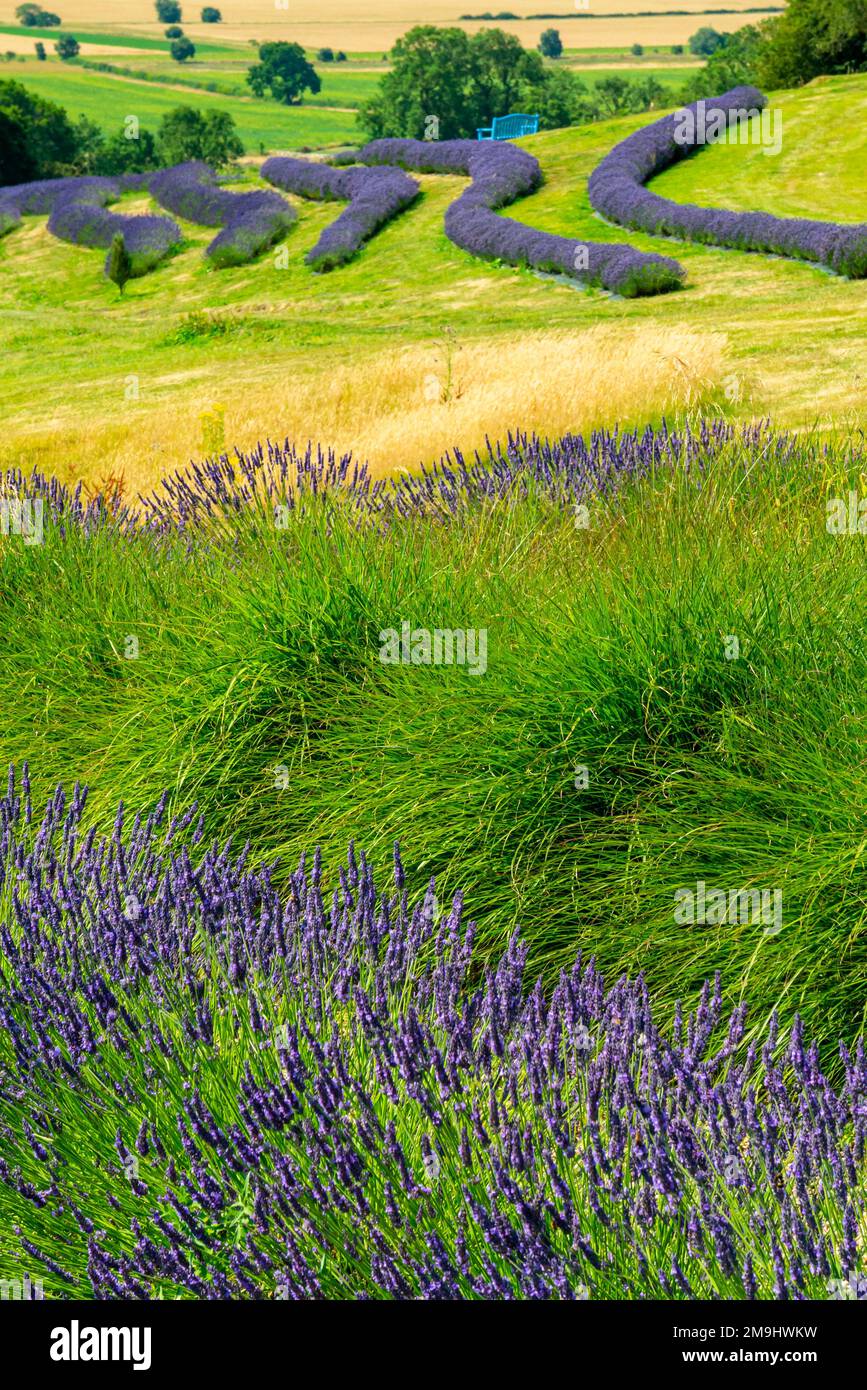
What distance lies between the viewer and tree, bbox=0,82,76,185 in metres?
52.8

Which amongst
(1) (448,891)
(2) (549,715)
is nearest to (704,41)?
(2) (549,715)

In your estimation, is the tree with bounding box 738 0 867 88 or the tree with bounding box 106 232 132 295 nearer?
the tree with bounding box 106 232 132 295

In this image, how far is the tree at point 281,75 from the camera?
430 ft

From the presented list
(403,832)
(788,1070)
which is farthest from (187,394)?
(788,1070)

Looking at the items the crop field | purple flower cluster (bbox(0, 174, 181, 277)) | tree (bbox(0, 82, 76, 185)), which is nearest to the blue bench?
tree (bbox(0, 82, 76, 185))

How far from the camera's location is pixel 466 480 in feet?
24.6

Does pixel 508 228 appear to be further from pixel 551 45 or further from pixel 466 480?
pixel 551 45

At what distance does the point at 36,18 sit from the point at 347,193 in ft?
522

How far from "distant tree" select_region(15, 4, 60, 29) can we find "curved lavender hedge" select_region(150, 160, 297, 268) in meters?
146

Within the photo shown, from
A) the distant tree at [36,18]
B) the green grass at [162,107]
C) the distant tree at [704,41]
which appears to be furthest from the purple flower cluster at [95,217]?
the distant tree at [36,18]

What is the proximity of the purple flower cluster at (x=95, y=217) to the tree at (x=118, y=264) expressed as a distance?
770mm

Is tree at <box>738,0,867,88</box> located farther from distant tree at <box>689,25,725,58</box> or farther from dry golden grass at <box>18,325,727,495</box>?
distant tree at <box>689,25,725,58</box>

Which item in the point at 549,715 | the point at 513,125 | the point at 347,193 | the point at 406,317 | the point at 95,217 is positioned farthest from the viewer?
the point at 513,125
